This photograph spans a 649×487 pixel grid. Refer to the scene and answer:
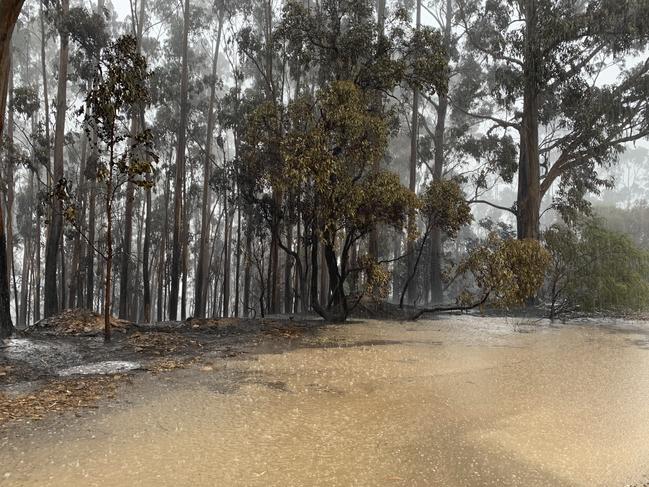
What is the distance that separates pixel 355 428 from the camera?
4.56 meters

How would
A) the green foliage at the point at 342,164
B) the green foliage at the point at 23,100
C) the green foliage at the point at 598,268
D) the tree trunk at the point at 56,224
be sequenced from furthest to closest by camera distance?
the green foliage at the point at 23,100, the tree trunk at the point at 56,224, the green foliage at the point at 598,268, the green foliage at the point at 342,164

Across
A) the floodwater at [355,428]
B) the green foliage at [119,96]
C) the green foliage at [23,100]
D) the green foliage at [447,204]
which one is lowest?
the floodwater at [355,428]

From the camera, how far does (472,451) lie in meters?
4.08

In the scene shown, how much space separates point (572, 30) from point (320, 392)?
14.2 meters

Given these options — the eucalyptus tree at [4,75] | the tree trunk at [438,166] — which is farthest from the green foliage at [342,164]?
the tree trunk at [438,166]

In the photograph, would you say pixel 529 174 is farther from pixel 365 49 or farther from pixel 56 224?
pixel 56 224

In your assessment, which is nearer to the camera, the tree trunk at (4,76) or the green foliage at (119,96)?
the tree trunk at (4,76)

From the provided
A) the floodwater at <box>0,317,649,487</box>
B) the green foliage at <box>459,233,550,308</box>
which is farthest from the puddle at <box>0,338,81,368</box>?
the green foliage at <box>459,233,550,308</box>

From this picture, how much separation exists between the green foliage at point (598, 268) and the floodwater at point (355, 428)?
665cm

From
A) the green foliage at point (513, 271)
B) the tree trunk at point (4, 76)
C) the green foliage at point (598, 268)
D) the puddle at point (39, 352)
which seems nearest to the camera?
the tree trunk at point (4, 76)

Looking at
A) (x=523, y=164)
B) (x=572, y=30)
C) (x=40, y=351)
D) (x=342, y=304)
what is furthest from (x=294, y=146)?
(x=523, y=164)

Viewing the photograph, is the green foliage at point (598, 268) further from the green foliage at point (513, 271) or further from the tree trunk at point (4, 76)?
the tree trunk at point (4, 76)

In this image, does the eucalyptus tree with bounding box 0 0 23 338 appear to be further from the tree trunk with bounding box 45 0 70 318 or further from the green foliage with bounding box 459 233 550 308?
the green foliage with bounding box 459 233 550 308

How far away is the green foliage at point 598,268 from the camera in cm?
1373
